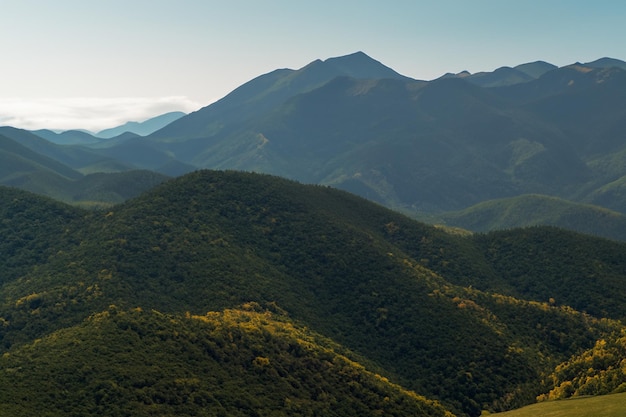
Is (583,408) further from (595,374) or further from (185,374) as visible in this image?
(185,374)

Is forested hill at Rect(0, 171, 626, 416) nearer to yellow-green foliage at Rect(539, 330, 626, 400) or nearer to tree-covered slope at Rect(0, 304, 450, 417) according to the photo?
tree-covered slope at Rect(0, 304, 450, 417)

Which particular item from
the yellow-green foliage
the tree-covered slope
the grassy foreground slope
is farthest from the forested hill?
the grassy foreground slope

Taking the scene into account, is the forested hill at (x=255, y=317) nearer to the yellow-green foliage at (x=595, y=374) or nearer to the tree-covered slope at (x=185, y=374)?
the tree-covered slope at (x=185, y=374)

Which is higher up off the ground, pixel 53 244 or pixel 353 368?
pixel 53 244

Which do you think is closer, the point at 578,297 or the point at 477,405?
the point at 477,405

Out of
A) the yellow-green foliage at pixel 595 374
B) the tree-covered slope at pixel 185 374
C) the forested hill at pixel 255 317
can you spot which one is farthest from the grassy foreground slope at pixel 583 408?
the forested hill at pixel 255 317

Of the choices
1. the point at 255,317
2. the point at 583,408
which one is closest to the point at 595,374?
the point at 583,408

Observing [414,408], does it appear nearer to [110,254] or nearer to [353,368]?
[353,368]

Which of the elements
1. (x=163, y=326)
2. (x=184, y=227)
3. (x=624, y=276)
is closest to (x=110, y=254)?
(x=184, y=227)
